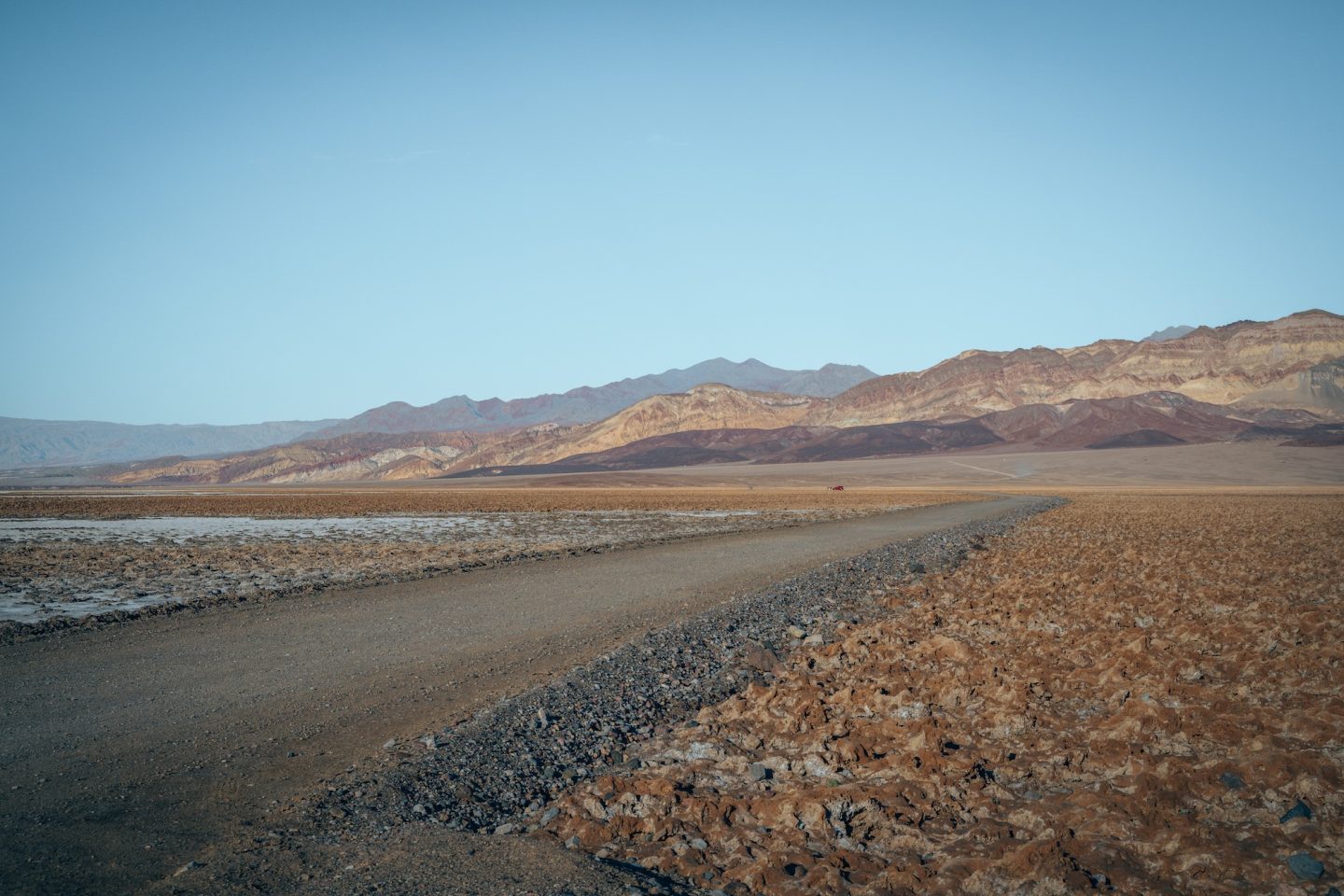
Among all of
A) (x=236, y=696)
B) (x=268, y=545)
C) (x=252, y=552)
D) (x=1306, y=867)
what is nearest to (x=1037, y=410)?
(x=268, y=545)

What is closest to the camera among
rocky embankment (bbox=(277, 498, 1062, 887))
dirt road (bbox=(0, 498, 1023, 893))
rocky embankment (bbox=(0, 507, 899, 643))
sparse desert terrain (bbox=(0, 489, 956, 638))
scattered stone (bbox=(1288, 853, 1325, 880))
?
scattered stone (bbox=(1288, 853, 1325, 880))

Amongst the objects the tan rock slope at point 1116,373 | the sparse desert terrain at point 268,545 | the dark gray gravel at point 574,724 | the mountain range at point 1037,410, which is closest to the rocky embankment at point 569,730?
the dark gray gravel at point 574,724

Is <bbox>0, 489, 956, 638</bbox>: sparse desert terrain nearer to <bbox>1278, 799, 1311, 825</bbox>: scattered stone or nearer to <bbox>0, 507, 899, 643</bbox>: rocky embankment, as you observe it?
<bbox>0, 507, 899, 643</bbox>: rocky embankment

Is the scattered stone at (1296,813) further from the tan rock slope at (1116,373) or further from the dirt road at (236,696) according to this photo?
the tan rock slope at (1116,373)

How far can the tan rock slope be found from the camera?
151 m

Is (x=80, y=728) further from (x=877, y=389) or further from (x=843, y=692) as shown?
(x=877, y=389)

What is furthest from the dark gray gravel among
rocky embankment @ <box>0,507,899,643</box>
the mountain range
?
the mountain range

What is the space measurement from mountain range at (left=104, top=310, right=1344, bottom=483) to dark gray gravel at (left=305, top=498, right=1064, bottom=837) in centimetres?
12210

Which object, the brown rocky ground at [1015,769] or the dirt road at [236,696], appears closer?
the brown rocky ground at [1015,769]

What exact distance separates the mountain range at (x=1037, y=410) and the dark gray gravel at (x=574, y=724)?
122103mm

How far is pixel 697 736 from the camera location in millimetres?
7281

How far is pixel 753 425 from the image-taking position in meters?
191

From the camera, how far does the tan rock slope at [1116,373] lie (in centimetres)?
15138

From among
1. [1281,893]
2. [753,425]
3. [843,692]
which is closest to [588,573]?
[843,692]
